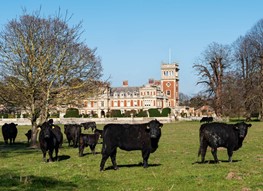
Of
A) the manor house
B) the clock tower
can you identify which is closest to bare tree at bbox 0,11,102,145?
the manor house

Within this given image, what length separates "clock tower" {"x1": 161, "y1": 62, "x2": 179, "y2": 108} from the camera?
14338 cm

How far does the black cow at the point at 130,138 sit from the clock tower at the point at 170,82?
129m

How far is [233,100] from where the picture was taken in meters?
61.8

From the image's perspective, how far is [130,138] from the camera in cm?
1377

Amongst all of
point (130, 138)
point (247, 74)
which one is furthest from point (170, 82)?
point (130, 138)

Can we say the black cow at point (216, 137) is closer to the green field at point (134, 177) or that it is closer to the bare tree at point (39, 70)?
→ the green field at point (134, 177)

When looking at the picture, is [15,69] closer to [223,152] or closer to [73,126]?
[73,126]

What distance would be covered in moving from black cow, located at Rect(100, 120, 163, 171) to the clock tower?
12948cm

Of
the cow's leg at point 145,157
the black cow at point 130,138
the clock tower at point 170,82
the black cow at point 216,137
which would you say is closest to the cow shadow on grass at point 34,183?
the black cow at point 130,138

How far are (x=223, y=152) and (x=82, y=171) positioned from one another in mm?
8426

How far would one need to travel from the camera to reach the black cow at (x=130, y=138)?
13.6m

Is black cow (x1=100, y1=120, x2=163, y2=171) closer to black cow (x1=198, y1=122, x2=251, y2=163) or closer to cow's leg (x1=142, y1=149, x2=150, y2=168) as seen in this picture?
cow's leg (x1=142, y1=149, x2=150, y2=168)

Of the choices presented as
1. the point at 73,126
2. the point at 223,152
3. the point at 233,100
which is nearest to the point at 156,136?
the point at 223,152

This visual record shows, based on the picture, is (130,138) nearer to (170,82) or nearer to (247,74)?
(247,74)
